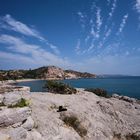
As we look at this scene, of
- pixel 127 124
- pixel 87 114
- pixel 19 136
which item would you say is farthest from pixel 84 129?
pixel 19 136

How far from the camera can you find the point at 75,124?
18453 millimetres

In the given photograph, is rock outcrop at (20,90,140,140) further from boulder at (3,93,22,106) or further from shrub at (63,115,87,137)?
boulder at (3,93,22,106)

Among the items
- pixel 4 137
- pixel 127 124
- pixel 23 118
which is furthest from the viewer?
pixel 127 124

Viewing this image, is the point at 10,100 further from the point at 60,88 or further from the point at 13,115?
the point at 60,88

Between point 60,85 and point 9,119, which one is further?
point 60,85

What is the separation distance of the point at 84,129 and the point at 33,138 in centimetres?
577

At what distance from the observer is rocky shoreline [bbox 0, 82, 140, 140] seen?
1430cm

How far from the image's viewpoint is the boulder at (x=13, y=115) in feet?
46.0

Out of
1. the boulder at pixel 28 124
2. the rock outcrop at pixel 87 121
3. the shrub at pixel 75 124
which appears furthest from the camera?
the shrub at pixel 75 124

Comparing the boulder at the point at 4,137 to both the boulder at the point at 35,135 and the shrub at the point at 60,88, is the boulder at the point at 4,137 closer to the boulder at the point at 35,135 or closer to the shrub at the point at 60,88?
the boulder at the point at 35,135

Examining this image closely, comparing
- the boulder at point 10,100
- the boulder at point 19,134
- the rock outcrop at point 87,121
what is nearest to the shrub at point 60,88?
the rock outcrop at point 87,121

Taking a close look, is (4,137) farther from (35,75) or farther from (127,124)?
(35,75)

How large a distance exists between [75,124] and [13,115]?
19.7 ft

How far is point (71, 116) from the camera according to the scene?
63.3 feet
